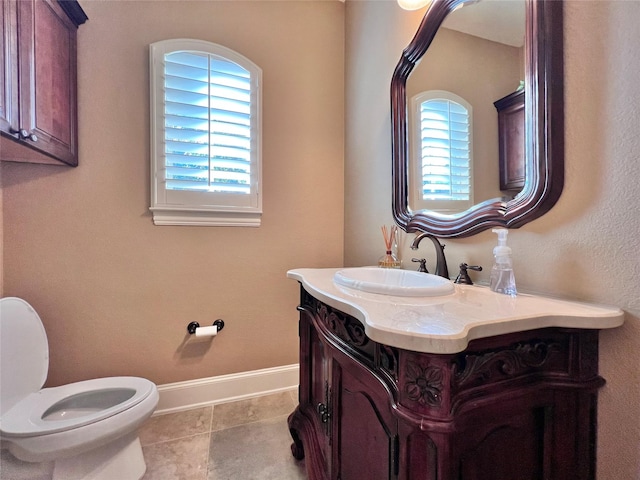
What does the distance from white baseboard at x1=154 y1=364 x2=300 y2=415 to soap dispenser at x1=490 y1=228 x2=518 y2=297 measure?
1.53 metres

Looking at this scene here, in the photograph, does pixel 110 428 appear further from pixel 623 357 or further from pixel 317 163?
pixel 317 163

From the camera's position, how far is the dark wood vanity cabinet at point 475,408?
555 mm

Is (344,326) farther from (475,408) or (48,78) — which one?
(48,78)

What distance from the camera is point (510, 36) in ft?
3.02

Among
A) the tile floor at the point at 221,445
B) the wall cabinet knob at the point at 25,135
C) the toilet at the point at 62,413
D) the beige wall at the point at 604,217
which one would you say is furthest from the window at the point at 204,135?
the beige wall at the point at 604,217

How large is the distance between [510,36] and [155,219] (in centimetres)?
183

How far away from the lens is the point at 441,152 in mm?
1236

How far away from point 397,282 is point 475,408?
62cm

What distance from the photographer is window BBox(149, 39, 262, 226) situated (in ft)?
5.43

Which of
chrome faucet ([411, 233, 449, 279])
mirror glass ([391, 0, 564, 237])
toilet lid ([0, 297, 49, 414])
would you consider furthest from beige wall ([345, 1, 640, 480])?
toilet lid ([0, 297, 49, 414])

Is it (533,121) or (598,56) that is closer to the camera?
(598,56)

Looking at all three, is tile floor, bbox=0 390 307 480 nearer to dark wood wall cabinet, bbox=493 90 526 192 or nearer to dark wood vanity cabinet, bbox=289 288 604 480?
dark wood vanity cabinet, bbox=289 288 604 480

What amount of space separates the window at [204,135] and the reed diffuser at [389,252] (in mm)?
834

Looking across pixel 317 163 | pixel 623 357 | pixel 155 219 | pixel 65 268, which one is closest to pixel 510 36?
pixel 623 357
